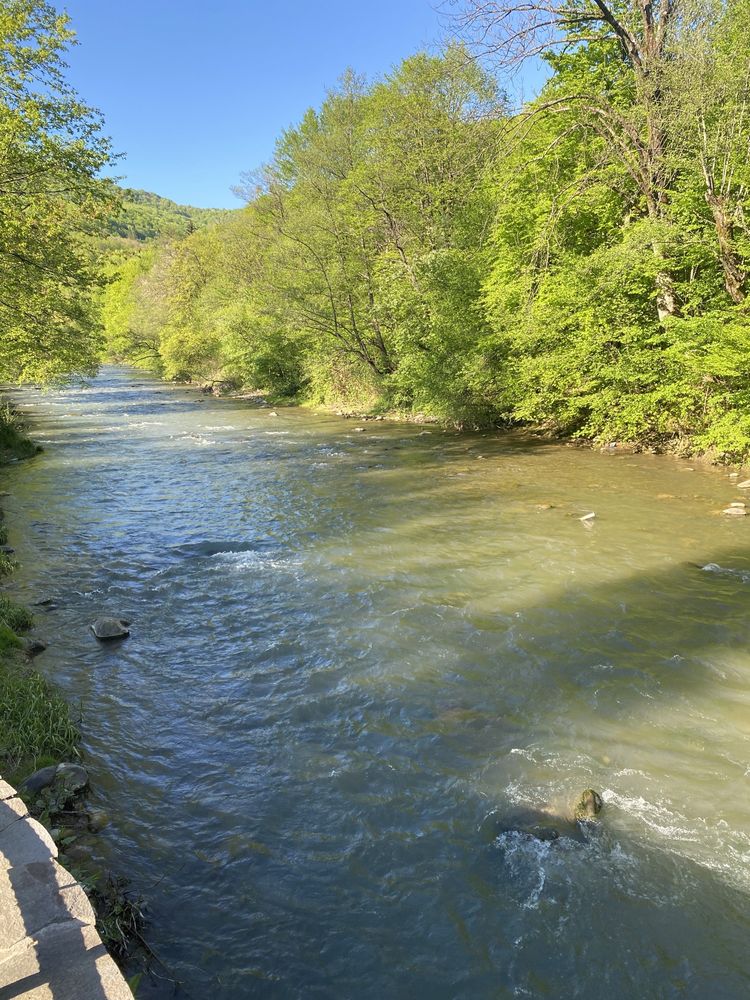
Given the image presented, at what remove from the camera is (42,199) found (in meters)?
16.3

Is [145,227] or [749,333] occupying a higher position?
[145,227]

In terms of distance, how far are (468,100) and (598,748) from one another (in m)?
26.6

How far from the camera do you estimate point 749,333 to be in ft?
40.6

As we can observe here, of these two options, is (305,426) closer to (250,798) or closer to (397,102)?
(397,102)

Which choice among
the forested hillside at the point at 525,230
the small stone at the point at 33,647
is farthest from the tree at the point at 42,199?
the small stone at the point at 33,647

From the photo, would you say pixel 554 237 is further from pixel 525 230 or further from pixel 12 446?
pixel 12 446

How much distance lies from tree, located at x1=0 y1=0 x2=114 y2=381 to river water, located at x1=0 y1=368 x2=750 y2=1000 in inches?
309

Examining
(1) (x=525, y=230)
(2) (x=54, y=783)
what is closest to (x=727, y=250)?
(1) (x=525, y=230)

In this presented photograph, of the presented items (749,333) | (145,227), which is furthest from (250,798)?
(145,227)

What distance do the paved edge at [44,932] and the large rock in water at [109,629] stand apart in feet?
17.2

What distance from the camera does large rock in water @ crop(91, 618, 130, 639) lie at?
312 inches

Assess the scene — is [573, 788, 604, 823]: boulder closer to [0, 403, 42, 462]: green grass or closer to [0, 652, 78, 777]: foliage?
[0, 652, 78, 777]: foliage

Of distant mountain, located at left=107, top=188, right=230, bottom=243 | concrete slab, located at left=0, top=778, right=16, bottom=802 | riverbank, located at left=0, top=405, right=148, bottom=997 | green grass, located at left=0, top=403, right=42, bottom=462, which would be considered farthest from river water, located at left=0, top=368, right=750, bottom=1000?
distant mountain, located at left=107, top=188, right=230, bottom=243

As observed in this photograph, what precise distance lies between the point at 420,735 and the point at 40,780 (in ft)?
10.9
